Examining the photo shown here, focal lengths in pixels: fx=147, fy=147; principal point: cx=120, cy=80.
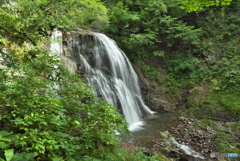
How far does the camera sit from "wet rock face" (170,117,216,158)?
5734 mm

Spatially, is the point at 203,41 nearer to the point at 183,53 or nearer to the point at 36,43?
the point at 183,53

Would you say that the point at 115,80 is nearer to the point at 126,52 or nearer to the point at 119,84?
the point at 119,84

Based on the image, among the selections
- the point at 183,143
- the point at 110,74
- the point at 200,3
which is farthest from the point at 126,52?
the point at 200,3

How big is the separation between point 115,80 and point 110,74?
540 millimetres

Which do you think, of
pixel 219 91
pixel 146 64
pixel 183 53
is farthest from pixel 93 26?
pixel 219 91

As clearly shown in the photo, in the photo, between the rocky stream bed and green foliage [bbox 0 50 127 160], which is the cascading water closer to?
the rocky stream bed

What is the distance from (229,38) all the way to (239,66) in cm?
436

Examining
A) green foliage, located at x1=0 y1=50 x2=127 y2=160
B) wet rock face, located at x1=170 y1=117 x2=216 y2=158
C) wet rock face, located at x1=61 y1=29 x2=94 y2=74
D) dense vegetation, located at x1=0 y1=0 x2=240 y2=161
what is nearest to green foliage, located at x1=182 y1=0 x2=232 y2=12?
dense vegetation, located at x1=0 y1=0 x2=240 y2=161

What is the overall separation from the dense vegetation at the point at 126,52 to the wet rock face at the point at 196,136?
594 millimetres

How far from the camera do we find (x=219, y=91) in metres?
10.6

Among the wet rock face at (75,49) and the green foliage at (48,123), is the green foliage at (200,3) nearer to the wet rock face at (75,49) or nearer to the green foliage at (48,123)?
the green foliage at (48,123)

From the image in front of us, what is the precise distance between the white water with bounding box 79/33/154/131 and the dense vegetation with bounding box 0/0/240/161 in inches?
67.2

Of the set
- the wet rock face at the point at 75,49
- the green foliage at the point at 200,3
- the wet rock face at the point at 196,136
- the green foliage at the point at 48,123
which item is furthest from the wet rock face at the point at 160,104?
the green foliage at the point at 48,123

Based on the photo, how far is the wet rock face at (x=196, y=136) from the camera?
573 cm
